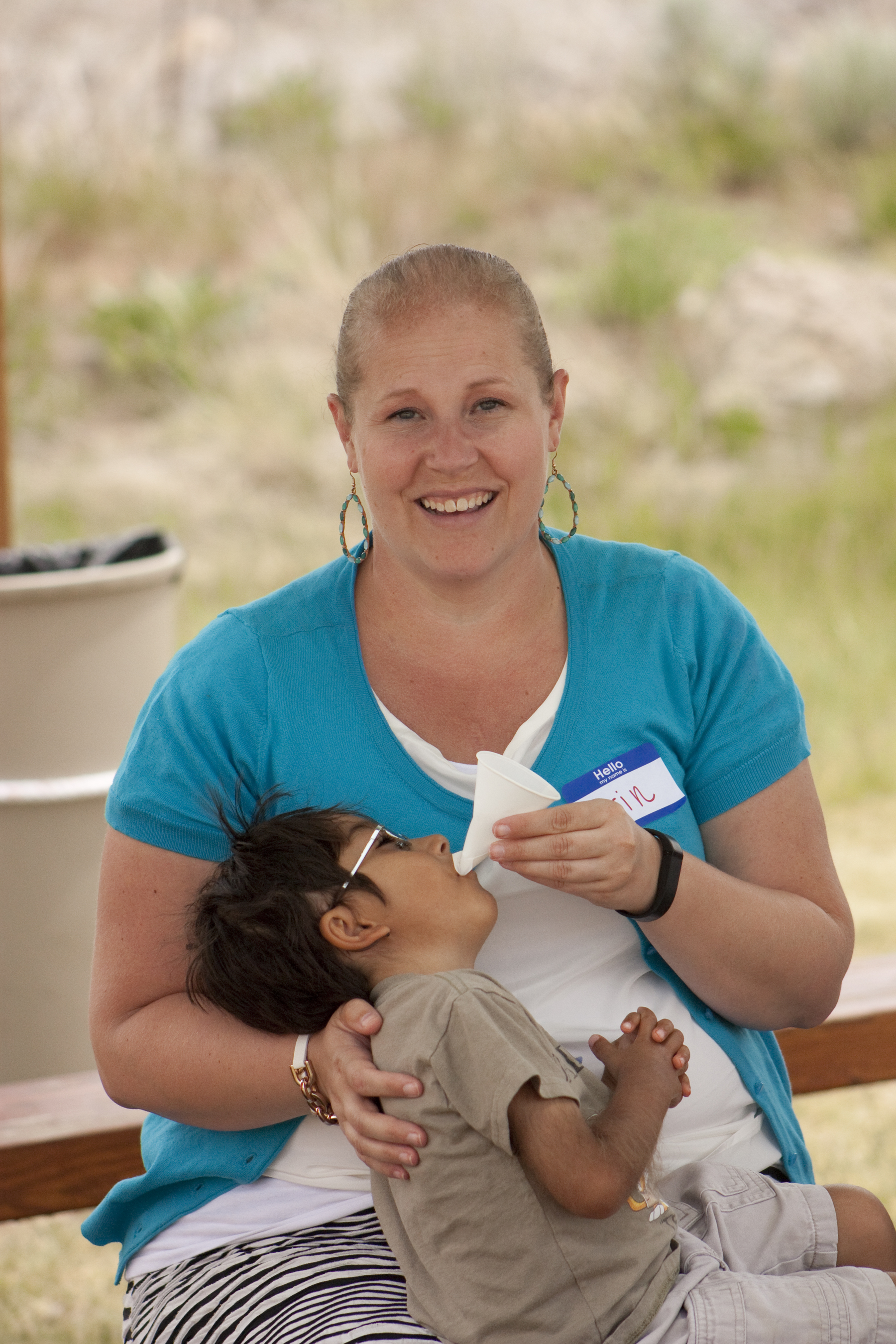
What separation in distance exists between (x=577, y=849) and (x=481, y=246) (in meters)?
9.58

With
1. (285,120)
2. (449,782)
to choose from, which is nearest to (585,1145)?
(449,782)

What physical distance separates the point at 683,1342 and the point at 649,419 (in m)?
7.75

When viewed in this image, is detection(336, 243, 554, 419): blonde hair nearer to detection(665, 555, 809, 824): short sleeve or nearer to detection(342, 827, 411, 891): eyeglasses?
detection(665, 555, 809, 824): short sleeve

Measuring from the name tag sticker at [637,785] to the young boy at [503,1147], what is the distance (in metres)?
0.22

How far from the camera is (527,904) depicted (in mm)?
1747

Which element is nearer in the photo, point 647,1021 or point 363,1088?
point 363,1088

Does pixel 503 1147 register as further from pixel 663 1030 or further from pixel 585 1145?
pixel 663 1030

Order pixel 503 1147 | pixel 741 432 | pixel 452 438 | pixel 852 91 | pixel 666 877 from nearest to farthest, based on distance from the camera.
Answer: pixel 503 1147 → pixel 666 877 → pixel 452 438 → pixel 741 432 → pixel 852 91

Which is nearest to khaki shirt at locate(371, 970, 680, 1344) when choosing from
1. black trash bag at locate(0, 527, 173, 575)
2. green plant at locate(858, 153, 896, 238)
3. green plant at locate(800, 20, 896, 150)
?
black trash bag at locate(0, 527, 173, 575)

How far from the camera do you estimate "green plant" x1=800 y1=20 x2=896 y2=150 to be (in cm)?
1019

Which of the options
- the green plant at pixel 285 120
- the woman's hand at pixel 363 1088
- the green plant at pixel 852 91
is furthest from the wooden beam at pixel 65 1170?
the green plant at pixel 852 91

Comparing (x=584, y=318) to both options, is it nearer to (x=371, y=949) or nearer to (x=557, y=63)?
(x=557, y=63)

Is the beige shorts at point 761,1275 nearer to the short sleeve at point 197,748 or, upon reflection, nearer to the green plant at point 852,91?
the short sleeve at point 197,748

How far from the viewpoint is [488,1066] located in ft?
4.60
